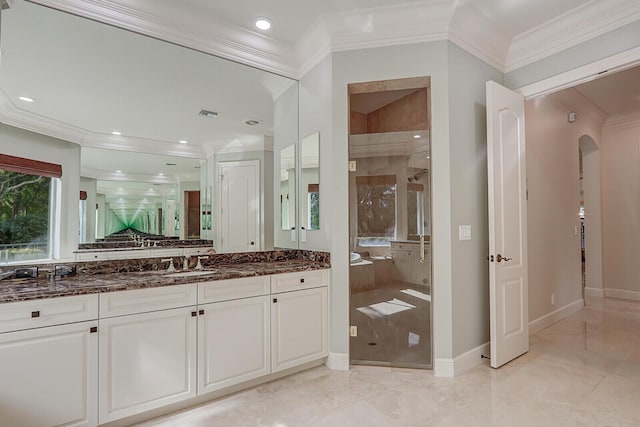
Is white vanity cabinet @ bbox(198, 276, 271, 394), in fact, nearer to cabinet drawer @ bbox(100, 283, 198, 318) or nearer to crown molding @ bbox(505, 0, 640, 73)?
cabinet drawer @ bbox(100, 283, 198, 318)

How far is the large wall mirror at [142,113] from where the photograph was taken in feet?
7.01

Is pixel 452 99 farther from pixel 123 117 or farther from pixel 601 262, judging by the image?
pixel 601 262

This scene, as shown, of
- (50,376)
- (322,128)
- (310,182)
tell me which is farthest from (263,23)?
(50,376)

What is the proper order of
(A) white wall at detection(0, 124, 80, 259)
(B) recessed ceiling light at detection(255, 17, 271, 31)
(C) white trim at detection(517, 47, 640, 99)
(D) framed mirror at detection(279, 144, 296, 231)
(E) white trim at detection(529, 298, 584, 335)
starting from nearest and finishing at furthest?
(A) white wall at detection(0, 124, 80, 259) → (C) white trim at detection(517, 47, 640, 99) → (B) recessed ceiling light at detection(255, 17, 271, 31) → (D) framed mirror at detection(279, 144, 296, 231) → (E) white trim at detection(529, 298, 584, 335)

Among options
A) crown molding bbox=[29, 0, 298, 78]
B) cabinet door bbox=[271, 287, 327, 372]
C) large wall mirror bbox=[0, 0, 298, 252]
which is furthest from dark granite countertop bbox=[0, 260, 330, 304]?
crown molding bbox=[29, 0, 298, 78]

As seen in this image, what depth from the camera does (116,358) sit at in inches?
72.4

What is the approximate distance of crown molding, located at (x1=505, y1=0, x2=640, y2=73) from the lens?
2.36 m

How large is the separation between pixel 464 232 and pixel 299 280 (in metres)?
1.43

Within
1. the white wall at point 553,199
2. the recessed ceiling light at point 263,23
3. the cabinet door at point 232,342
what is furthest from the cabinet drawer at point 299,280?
the white wall at point 553,199

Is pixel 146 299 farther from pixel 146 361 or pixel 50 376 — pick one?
pixel 50 376

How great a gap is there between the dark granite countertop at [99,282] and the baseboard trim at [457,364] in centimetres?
130

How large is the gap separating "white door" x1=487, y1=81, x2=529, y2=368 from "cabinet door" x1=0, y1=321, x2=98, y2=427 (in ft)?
9.28

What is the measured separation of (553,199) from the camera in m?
3.96

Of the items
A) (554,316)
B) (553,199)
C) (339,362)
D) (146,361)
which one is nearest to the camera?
(146,361)
